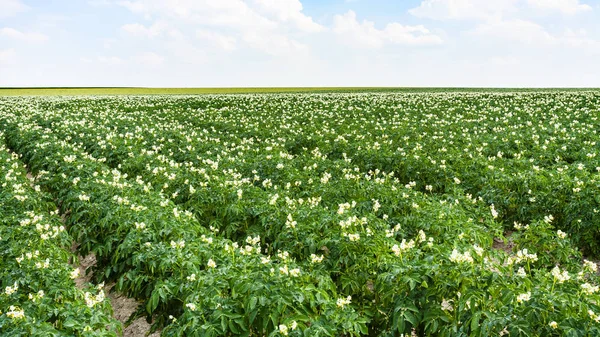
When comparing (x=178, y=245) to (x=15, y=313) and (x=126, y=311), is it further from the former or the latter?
(x=126, y=311)

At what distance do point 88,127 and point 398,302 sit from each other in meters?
19.1

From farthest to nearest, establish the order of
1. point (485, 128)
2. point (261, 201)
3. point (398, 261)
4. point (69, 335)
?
point (485, 128)
point (261, 201)
point (398, 261)
point (69, 335)

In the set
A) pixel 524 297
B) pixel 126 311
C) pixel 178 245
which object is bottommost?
pixel 126 311

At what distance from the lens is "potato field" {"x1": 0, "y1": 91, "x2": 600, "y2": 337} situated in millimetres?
4395

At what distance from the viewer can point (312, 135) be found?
1791 cm

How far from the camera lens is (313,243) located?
6387 millimetres

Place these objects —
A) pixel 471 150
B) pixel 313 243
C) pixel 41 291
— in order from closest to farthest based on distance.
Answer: pixel 41 291
pixel 313 243
pixel 471 150

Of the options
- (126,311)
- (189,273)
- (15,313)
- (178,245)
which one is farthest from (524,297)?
(126,311)

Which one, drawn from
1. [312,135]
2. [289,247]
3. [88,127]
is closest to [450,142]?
[312,135]

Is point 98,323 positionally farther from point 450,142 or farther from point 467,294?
point 450,142

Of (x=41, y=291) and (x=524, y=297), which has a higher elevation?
(x=524, y=297)

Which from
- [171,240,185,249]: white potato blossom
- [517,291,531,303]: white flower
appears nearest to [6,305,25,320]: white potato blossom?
[171,240,185,249]: white potato blossom

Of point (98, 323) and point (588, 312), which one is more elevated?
point (588, 312)

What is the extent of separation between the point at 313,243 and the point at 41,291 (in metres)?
3.33
